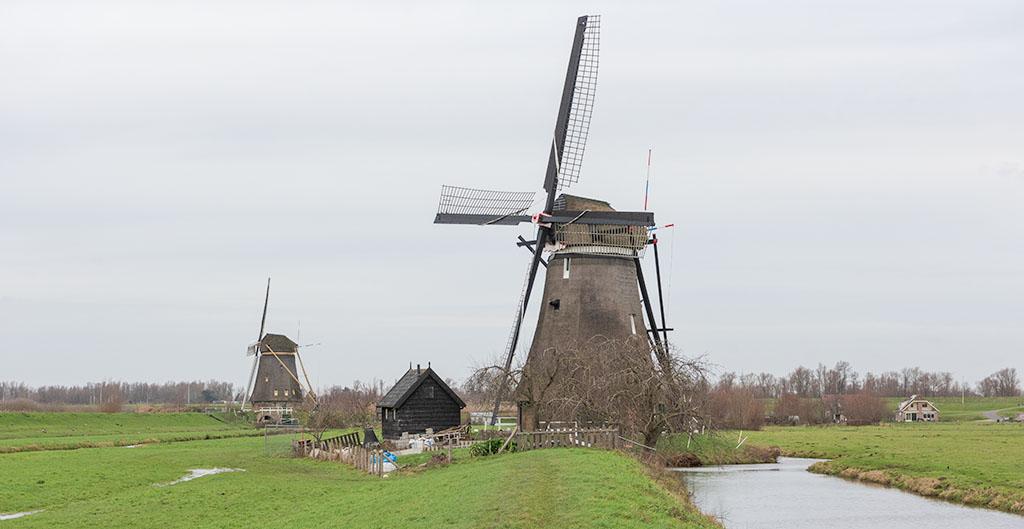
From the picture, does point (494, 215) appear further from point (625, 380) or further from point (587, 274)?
point (625, 380)

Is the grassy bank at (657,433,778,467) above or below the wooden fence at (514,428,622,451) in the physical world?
below

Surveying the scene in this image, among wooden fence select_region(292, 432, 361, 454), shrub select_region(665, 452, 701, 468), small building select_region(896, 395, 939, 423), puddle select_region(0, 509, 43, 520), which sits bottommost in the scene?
puddle select_region(0, 509, 43, 520)

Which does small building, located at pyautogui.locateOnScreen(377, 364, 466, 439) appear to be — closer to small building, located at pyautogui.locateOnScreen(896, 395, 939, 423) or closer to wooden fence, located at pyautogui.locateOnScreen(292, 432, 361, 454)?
wooden fence, located at pyautogui.locateOnScreen(292, 432, 361, 454)

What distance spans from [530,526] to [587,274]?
3336cm

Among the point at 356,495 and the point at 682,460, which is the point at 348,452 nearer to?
the point at 356,495

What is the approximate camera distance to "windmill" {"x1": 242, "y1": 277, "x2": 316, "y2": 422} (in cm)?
9912

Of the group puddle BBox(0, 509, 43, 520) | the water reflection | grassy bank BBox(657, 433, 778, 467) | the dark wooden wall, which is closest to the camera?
puddle BBox(0, 509, 43, 520)

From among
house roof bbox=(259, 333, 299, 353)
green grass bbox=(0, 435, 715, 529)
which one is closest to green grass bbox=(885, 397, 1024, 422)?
house roof bbox=(259, 333, 299, 353)

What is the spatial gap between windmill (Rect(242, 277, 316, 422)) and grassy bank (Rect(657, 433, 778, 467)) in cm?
5164

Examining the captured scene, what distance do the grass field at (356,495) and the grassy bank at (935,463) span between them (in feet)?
37.0

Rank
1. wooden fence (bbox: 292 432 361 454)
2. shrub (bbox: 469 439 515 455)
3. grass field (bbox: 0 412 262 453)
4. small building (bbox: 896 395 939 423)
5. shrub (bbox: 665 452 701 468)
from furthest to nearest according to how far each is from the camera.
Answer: small building (bbox: 896 395 939 423), grass field (bbox: 0 412 262 453), wooden fence (bbox: 292 432 361 454), shrub (bbox: 665 452 701 468), shrub (bbox: 469 439 515 455)

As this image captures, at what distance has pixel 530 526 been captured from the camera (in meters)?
19.3

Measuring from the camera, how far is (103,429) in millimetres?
83750

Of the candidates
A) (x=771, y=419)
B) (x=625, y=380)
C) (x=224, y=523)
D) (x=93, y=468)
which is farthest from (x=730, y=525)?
(x=771, y=419)
